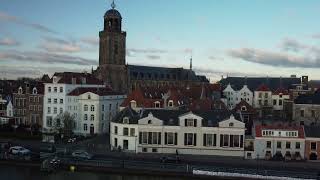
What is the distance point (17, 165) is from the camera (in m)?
55.1

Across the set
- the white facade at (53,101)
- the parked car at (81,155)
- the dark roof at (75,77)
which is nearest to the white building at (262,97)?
the dark roof at (75,77)

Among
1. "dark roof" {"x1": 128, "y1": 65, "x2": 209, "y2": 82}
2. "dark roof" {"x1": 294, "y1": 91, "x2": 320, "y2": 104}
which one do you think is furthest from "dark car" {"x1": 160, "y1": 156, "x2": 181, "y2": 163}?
"dark roof" {"x1": 128, "y1": 65, "x2": 209, "y2": 82}

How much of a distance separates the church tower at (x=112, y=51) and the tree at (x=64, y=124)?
2357 cm

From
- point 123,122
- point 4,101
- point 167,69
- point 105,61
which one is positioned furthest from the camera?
point 167,69

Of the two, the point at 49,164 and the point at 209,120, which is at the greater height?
the point at 209,120

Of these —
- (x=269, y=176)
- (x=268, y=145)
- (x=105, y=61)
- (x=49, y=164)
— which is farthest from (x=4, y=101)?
(x=269, y=176)

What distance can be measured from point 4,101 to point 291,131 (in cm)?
4720

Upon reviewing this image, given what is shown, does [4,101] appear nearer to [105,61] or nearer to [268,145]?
[105,61]

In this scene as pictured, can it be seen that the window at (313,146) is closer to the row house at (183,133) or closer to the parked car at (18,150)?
the row house at (183,133)

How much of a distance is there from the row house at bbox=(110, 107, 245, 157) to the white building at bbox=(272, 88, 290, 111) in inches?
1457

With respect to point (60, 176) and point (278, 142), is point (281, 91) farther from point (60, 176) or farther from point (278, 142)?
point (60, 176)

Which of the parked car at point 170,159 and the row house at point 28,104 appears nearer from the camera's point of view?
the parked car at point 170,159

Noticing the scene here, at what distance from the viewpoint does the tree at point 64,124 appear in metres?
71.6

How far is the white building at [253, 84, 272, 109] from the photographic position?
97.4 m
